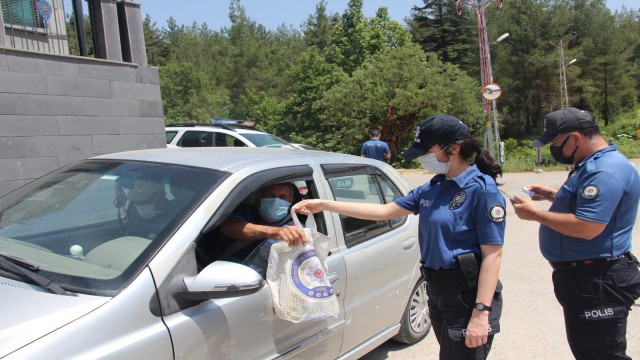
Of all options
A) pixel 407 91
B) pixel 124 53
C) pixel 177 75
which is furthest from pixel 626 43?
pixel 124 53

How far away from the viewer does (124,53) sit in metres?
7.46

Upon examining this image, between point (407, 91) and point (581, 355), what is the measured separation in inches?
926

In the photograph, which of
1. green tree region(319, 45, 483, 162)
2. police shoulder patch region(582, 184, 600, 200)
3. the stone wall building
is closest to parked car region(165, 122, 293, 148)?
the stone wall building

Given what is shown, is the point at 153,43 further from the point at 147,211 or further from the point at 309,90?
the point at 147,211

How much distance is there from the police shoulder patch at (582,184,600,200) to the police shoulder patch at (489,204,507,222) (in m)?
0.48

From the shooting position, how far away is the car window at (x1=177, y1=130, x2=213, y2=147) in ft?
34.9

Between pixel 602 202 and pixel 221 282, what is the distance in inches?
72.2

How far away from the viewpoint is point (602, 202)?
7.45ft

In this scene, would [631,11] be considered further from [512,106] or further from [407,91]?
[407,91]

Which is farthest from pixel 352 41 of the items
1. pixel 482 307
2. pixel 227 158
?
pixel 482 307

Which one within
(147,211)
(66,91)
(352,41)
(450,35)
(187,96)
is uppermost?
(450,35)

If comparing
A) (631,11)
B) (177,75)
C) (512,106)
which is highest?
(631,11)

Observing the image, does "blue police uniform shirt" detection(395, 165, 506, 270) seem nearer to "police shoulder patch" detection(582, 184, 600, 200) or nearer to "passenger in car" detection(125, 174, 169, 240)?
"police shoulder patch" detection(582, 184, 600, 200)

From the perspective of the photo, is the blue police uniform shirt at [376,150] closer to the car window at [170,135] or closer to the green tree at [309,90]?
the car window at [170,135]
